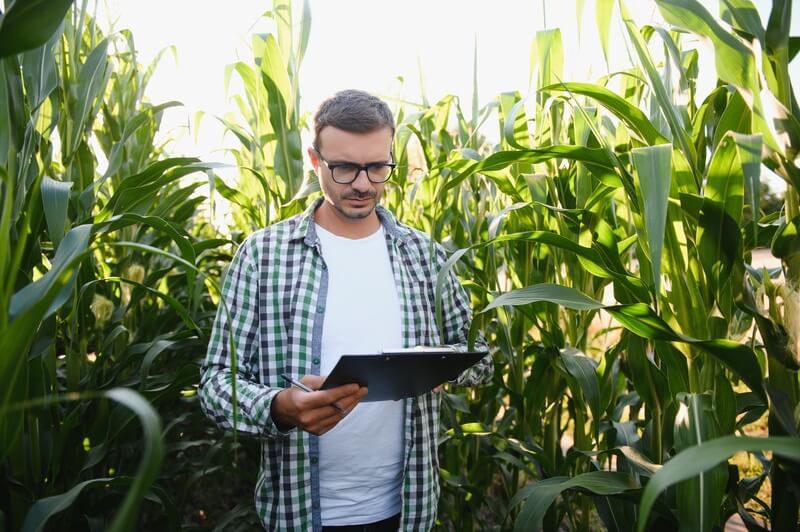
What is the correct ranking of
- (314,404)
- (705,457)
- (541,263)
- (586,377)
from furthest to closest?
(541,263)
(586,377)
(314,404)
(705,457)

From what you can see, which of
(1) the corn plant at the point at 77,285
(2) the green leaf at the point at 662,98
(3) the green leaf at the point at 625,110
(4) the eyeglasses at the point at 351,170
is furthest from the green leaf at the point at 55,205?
(2) the green leaf at the point at 662,98

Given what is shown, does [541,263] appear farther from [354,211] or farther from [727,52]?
[727,52]

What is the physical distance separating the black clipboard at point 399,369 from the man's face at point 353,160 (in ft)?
1.23

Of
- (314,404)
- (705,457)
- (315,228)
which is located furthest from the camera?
(315,228)

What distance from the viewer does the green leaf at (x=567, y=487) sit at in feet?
2.81

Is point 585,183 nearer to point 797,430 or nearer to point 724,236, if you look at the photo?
point 724,236

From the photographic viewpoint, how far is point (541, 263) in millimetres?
1391

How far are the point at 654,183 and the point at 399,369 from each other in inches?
17.5

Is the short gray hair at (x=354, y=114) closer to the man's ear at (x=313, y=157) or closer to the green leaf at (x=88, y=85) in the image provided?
the man's ear at (x=313, y=157)

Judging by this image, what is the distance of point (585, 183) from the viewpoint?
1.16 metres

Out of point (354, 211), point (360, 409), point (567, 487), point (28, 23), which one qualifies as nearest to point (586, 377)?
point (567, 487)

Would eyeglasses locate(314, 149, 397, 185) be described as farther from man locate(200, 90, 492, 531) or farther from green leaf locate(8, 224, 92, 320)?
green leaf locate(8, 224, 92, 320)

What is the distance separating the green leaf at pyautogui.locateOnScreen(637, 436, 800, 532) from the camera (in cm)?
53

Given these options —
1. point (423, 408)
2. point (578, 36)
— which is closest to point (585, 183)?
point (578, 36)
